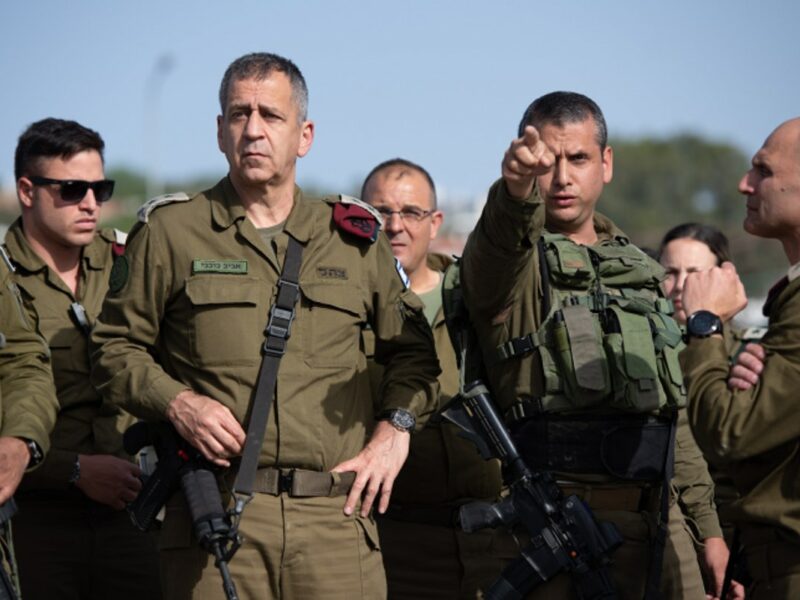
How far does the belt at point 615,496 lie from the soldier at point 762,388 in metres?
0.74

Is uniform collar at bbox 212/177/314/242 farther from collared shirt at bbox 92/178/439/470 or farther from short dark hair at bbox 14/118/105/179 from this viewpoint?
short dark hair at bbox 14/118/105/179

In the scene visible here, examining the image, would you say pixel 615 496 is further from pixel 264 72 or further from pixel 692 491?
pixel 264 72

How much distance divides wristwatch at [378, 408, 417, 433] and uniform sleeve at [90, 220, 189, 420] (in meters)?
0.84

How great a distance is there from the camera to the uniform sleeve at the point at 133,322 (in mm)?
4785

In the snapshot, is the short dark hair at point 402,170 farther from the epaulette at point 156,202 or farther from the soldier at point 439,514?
the epaulette at point 156,202

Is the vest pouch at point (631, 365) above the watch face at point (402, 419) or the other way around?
above

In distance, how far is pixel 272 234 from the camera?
16.7ft

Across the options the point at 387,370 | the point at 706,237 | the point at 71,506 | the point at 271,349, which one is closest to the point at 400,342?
the point at 387,370

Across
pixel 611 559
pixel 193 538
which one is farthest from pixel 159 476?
pixel 611 559

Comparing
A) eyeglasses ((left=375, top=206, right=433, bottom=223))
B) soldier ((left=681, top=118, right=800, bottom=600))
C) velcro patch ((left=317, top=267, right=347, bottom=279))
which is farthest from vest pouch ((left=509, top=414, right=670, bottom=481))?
eyeglasses ((left=375, top=206, right=433, bottom=223))

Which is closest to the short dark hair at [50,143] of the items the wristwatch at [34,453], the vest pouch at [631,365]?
the wristwatch at [34,453]

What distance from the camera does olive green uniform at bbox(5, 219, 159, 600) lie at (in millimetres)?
6121

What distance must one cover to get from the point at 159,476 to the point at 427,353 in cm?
123

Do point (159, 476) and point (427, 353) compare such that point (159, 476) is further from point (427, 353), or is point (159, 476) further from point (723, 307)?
→ point (723, 307)
